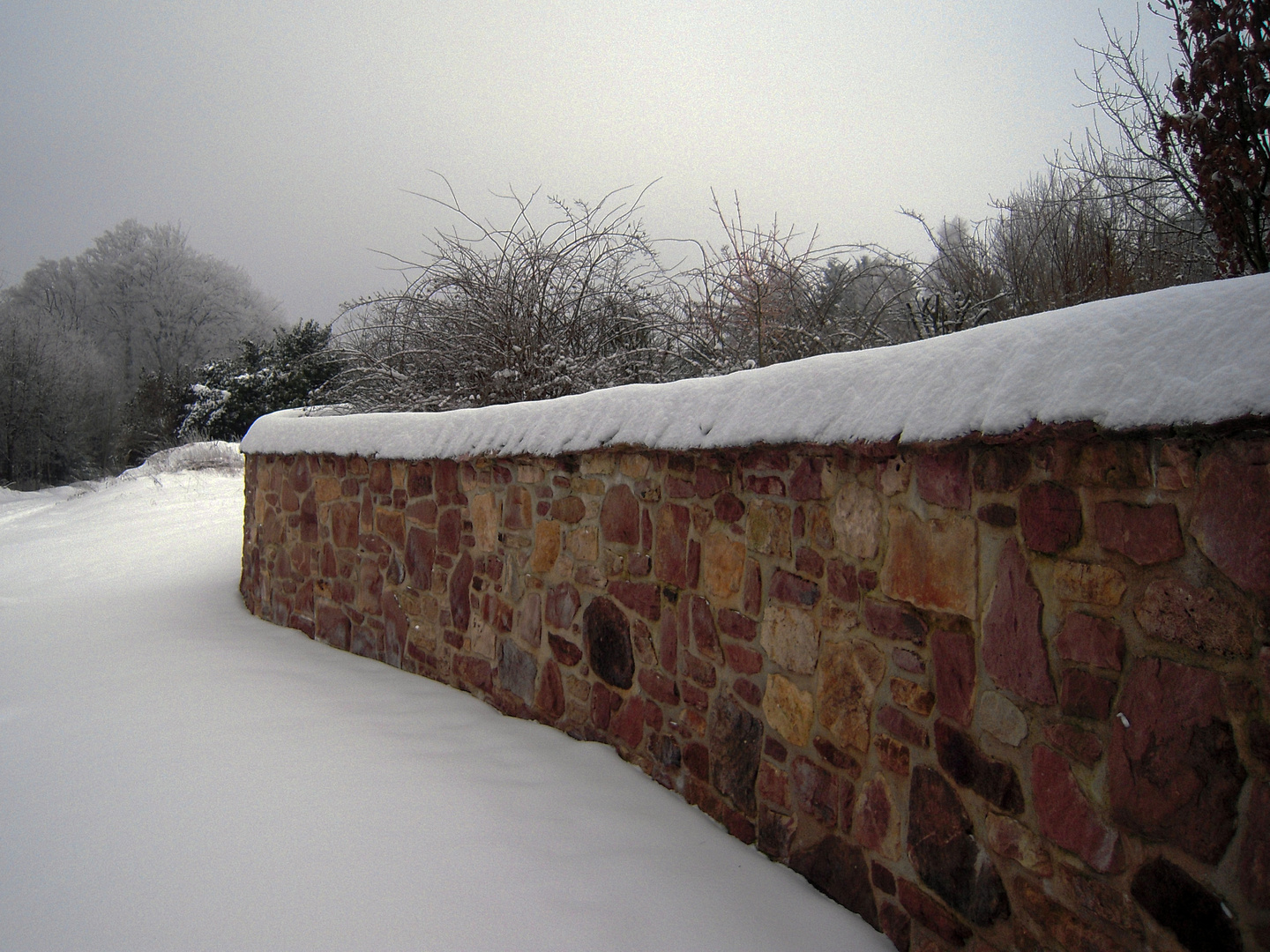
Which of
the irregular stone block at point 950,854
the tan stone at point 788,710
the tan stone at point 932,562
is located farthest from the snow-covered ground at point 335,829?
the tan stone at point 932,562

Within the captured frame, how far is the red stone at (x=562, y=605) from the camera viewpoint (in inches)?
110

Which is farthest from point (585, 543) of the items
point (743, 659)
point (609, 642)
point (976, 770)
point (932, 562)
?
point (976, 770)

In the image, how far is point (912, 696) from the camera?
1.68 m

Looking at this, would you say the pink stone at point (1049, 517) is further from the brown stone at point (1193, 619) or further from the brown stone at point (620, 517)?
the brown stone at point (620, 517)

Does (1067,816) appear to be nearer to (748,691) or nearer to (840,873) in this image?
(840,873)

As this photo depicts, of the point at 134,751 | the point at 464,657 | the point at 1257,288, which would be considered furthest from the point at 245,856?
the point at 1257,288

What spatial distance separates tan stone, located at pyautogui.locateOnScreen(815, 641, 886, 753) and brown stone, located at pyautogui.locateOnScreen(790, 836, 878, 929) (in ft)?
0.92

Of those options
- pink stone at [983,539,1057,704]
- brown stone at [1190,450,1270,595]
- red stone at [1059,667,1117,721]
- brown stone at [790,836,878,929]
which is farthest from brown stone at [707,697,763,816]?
brown stone at [1190,450,1270,595]

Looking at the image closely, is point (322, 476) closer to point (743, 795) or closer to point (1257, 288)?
point (743, 795)

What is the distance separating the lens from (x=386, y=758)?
2693 millimetres

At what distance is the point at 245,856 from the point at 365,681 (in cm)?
160

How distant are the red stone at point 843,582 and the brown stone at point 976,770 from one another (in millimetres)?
346

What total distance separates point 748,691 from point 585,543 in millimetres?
873

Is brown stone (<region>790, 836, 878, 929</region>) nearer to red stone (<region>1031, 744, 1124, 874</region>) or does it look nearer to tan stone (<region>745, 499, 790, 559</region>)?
red stone (<region>1031, 744, 1124, 874</region>)
